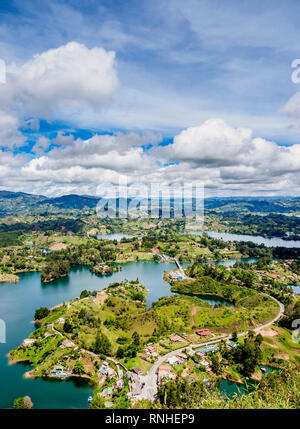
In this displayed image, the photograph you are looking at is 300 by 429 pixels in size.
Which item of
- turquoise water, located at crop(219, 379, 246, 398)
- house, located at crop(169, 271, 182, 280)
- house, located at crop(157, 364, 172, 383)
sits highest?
house, located at crop(157, 364, 172, 383)

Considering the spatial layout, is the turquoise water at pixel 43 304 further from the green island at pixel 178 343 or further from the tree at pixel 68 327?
the tree at pixel 68 327

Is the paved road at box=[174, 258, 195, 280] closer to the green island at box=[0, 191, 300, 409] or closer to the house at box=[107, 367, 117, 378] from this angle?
the green island at box=[0, 191, 300, 409]

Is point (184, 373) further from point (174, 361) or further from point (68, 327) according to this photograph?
point (68, 327)

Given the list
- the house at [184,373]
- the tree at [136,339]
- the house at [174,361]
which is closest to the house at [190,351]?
the house at [174,361]

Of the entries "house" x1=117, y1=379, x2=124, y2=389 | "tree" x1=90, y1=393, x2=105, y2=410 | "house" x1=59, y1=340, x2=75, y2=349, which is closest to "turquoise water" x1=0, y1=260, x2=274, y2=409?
"tree" x1=90, y1=393, x2=105, y2=410

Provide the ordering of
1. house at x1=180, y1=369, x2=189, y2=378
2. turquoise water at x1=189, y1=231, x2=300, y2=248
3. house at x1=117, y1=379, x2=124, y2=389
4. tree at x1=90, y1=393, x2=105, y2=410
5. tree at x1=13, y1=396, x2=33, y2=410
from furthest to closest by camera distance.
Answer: turquoise water at x1=189, y1=231, x2=300, y2=248, house at x1=180, y1=369, x2=189, y2=378, house at x1=117, y1=379, x2=124, y2=389, tree at x1=13, y1=396, x2=33, y2=410, tree at x1=90, y1=393, x2=105, y2=410

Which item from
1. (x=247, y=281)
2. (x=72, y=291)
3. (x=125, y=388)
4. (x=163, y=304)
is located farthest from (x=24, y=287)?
(x=247, y=281)

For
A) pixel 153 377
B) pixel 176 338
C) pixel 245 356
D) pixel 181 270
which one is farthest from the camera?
pixel 181 270

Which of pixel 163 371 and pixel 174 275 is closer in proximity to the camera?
pixel 163 371

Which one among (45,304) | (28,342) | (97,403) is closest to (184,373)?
(97,403)

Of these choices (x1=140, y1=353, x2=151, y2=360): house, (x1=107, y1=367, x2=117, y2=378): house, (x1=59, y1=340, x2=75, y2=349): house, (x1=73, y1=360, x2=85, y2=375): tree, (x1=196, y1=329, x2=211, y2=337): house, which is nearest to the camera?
(x1=107, y1=367, x2=117, y2=378): house

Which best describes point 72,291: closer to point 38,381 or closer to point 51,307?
point 51,307
